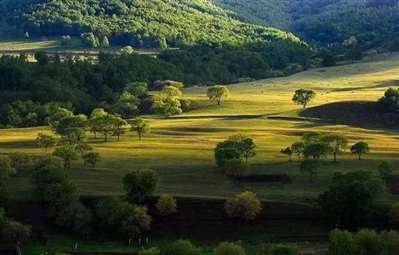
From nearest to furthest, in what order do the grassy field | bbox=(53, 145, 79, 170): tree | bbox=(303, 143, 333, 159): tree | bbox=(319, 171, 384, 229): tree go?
bbox=(319, 171, 384, 229): tree → the grassy field → bbox=(303, 143, 333, 159): tree → bbox=(53, 145, 79, 170): tree

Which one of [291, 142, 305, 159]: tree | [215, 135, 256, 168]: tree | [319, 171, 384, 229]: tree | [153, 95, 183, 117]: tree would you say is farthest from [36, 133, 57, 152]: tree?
[319, 171, 384, 229]: tree

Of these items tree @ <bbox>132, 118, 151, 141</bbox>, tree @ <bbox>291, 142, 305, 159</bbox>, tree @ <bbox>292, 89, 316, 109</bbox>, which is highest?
tree @ <bbox>292, 89, 316, 109</bbox>

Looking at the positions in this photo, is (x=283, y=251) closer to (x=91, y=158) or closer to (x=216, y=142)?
(x=91, y=158)

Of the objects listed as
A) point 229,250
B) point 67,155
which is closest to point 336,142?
point 67,155

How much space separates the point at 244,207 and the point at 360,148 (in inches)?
1083

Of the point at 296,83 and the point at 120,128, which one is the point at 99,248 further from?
the point at 296,83

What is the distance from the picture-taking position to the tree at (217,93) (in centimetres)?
14962

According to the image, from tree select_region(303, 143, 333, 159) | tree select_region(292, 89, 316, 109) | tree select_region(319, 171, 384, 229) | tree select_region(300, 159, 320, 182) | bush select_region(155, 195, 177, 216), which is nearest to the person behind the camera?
tree select_region(319, 171, 384, 229)

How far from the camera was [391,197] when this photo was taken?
80.5 meters

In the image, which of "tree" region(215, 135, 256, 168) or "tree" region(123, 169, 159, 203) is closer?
"tree" region(123, 169, 159, 203)

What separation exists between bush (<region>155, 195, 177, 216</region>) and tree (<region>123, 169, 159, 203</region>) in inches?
84.5

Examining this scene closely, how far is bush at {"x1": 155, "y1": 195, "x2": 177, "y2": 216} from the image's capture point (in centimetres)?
7556

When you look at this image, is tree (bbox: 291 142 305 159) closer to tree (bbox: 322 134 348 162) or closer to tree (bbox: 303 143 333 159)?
tree (bbox: 303 143 333 159)

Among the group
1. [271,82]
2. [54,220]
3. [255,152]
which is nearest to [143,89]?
[271,82]
